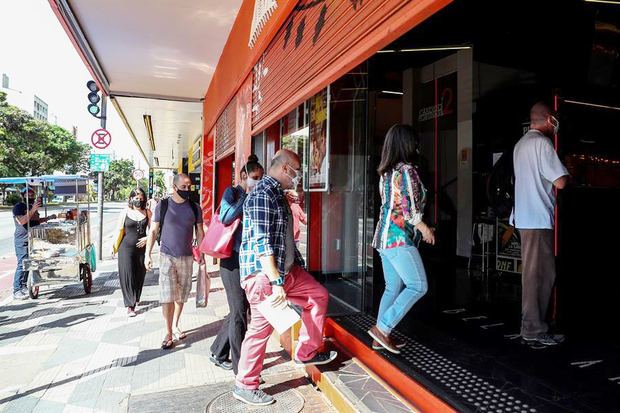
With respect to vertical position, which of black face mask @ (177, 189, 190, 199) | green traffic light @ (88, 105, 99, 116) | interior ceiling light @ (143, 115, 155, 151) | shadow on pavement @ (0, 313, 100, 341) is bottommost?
shadow on pavement @ (0, 313, 100, 341)

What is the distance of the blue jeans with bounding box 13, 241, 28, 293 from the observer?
6195 mm

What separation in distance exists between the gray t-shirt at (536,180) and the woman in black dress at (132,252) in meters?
4.28

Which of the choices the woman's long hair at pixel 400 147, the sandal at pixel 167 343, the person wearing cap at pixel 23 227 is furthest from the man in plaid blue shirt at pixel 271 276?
the person wearing cap at pixel 23 227

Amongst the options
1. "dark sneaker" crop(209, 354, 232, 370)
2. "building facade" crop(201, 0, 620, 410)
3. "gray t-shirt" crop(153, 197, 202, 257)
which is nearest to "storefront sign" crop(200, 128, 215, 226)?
"building facade" crop(201, 0, 620, 410)

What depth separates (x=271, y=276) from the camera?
103 inches

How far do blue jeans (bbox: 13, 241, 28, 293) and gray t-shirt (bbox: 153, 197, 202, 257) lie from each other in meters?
3.41

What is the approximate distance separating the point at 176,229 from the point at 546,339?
330cm

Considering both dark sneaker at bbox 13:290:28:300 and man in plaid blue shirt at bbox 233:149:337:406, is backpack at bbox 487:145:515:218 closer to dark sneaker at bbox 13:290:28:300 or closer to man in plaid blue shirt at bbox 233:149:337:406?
man in plaid blue shirt at bbox 233:149:337:406

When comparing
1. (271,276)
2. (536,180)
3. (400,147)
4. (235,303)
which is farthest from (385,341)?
Answer: (536,180)

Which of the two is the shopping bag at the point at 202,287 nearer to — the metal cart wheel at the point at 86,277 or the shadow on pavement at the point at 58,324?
A: the shadow on pavement at the point at 58,324

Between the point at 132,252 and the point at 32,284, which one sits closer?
the point at 132,252

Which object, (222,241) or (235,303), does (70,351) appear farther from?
(222,241)

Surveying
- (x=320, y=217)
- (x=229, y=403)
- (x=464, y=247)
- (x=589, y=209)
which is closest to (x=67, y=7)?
(x=320, y=217)

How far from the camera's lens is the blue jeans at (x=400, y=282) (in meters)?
2.79
